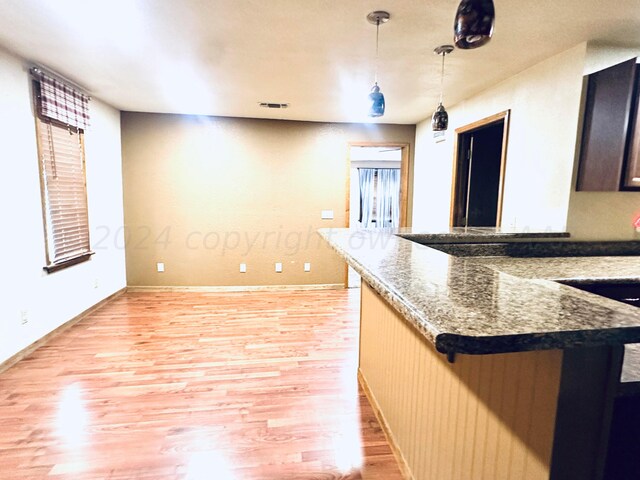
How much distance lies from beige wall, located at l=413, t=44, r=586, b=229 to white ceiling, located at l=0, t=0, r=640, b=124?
129 millimetres

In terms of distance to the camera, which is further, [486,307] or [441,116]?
[441,116]

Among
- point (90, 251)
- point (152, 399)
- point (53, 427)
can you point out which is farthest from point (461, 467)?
point (90, 251)

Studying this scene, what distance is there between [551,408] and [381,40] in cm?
222

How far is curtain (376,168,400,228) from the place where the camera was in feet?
29.0

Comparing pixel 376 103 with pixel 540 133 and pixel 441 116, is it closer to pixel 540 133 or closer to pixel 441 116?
pixel 441 116

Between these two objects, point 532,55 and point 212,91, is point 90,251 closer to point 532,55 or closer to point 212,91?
point 212,91

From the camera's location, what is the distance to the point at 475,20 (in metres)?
1.04

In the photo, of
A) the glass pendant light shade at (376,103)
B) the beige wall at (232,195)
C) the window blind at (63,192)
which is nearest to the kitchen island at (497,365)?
the glass pendant light shade at (376,103)

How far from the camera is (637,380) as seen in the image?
0.77 m

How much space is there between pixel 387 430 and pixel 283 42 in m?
2.47

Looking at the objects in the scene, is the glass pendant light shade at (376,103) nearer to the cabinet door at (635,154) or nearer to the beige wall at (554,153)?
the beige wall at (554,153)

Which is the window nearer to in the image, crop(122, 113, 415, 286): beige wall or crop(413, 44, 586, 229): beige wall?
crop(122, 113, 415, 286): beige wall

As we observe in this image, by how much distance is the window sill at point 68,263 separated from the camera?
298 cm

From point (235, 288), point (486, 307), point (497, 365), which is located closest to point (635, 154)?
point (497, 365)
